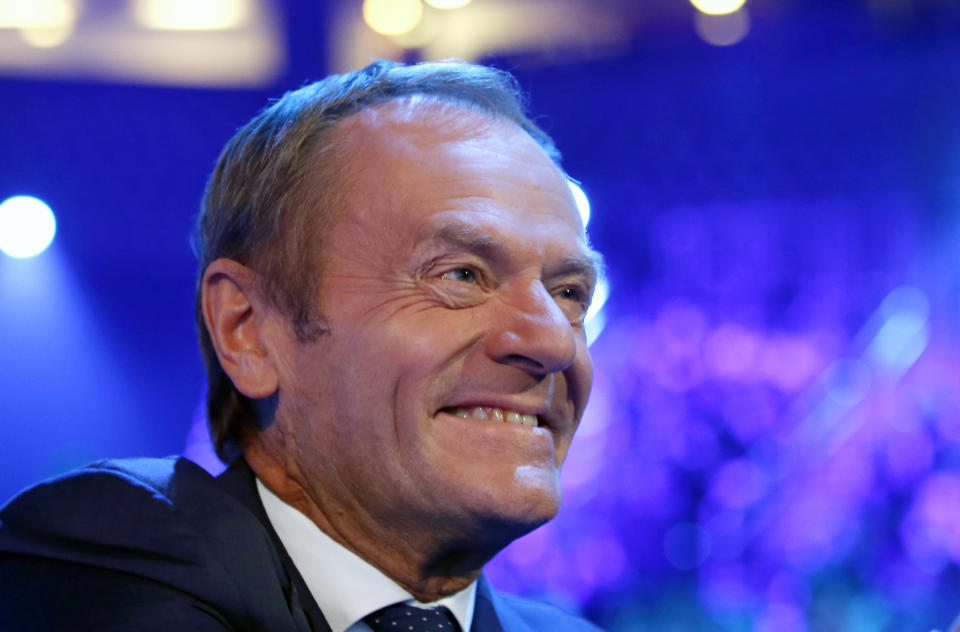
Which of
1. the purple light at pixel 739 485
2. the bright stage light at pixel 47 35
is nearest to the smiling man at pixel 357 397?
the bright stage light at pixel 47 35

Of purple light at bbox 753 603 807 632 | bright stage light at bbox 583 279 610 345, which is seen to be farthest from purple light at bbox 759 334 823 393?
purple light at bbox 753 603 807 632

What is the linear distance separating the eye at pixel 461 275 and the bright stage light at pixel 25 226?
4.98ft

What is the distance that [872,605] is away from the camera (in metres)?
3.32

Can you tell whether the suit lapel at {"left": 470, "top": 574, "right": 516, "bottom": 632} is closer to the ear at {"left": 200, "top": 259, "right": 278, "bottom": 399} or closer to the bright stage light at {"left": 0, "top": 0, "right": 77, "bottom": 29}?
the ear at {"left": 200, "top": 259, "right": 278, "bottom": 399}

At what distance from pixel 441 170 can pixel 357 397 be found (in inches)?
14.6

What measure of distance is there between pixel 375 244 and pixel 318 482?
1.24 ft

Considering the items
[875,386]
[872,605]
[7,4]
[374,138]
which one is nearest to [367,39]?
[7,4]

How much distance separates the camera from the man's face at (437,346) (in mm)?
1289

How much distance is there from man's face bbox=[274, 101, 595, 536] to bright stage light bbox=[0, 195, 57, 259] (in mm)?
1299

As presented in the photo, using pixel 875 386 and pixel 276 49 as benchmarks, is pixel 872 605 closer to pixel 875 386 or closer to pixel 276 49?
pixel 875 386

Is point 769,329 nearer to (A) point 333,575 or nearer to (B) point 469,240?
(B) point 469,240

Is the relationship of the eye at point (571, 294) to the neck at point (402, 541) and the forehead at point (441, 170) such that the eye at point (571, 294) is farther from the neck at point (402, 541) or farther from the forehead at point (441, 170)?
the neck at point (402, 541)

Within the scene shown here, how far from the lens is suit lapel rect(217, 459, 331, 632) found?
1.25m

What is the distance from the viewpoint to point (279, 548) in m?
1.35
